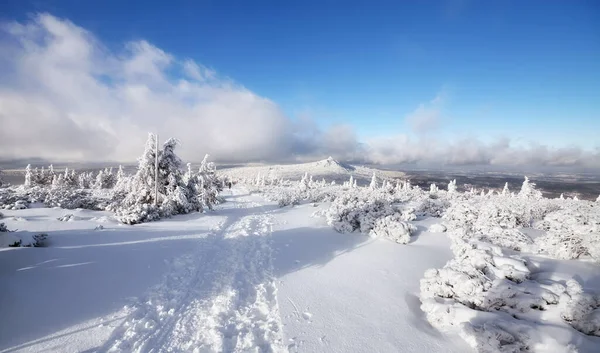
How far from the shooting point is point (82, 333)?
458cm

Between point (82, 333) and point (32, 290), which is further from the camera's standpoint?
point (32, 290)

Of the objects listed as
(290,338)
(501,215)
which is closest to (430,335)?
(290,338)

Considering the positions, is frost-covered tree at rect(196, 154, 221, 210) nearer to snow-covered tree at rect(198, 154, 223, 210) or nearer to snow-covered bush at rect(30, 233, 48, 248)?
snow-covered tree at rect(198, 154, 223, 210)

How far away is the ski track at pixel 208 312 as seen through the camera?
452cm

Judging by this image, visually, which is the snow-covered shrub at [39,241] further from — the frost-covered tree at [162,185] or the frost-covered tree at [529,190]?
the frost-covered tree at [529,190]

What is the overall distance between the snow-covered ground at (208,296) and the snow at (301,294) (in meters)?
0.03

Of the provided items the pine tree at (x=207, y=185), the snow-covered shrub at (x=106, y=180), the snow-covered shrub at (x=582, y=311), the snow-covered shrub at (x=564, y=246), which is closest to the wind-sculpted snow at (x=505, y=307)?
the snow-covered shrub at (x=582, y=311)

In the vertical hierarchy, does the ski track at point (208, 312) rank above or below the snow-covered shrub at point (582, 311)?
below

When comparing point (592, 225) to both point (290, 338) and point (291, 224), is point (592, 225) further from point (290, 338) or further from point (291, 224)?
point (291, 224)

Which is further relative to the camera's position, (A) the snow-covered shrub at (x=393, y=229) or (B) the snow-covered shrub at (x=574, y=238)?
(A) the snow-covered shrub at (x=393, y=229)

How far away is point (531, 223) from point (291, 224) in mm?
13648

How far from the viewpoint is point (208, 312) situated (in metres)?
5.57

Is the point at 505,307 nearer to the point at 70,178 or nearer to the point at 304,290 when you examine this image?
the point at 304,290

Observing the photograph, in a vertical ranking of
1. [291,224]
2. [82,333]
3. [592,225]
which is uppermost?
[592,225]
